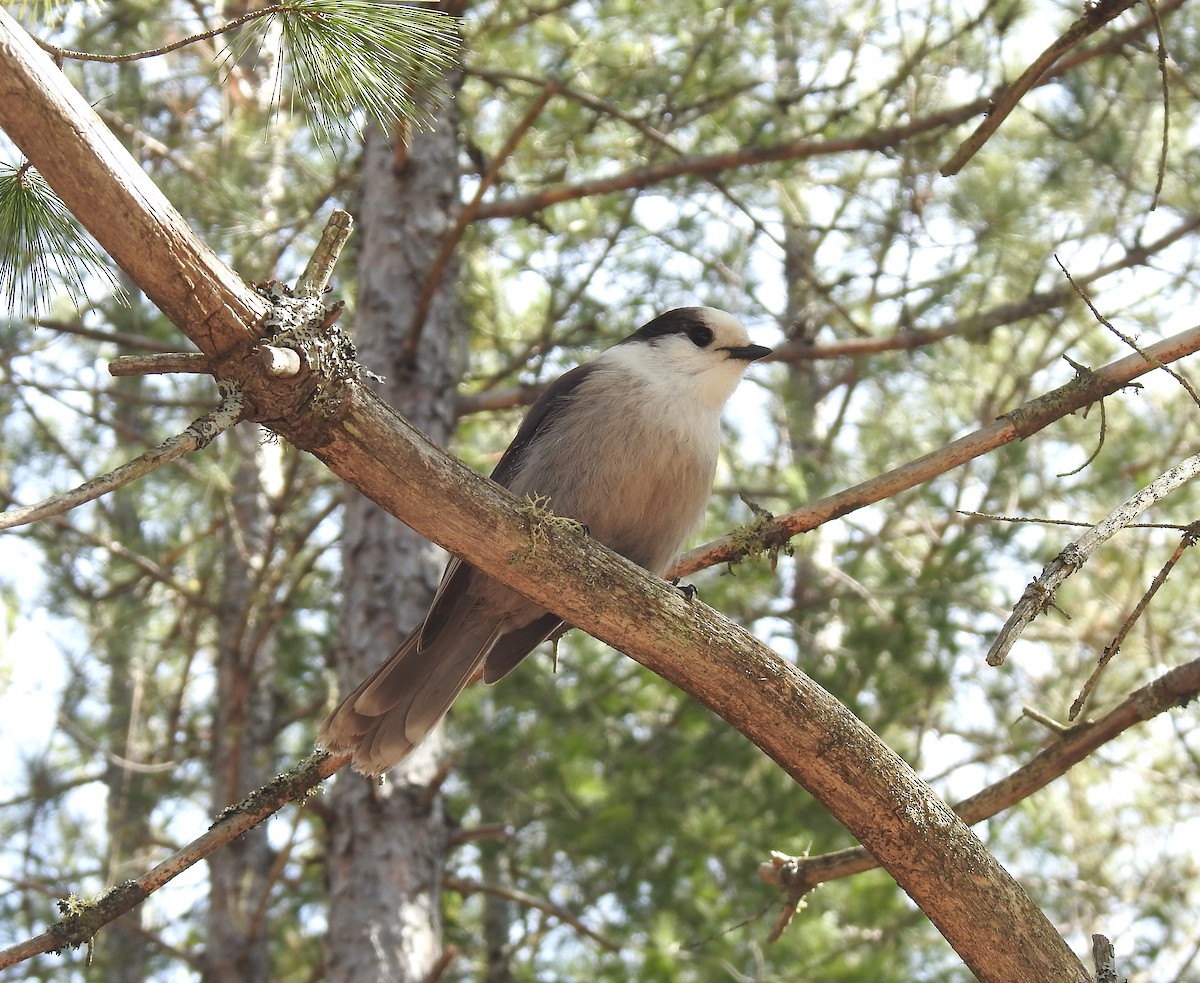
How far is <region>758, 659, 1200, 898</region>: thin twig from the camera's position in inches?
98.4

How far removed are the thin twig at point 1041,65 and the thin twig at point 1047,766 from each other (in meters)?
1.14

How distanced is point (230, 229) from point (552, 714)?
247 centimetres

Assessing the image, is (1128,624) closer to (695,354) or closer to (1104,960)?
(1104,960)

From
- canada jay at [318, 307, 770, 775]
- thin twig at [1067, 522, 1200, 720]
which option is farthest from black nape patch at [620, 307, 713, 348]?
thin twig at [1067, 522, 1200, 720]

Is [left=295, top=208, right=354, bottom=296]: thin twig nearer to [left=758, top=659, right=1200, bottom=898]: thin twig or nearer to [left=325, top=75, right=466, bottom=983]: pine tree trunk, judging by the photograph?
[left=758, top=659, right=1200, bottom=898]: thin twig

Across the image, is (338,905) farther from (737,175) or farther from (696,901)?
(737,175)

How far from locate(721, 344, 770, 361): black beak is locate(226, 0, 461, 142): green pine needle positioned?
4.81ft

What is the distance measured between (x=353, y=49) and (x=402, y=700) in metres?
1.61

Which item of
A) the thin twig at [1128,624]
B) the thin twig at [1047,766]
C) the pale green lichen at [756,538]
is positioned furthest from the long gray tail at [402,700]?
the thin twig at [1128,624]

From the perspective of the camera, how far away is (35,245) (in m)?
2.25

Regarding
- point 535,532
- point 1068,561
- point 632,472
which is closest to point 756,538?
point 632,472

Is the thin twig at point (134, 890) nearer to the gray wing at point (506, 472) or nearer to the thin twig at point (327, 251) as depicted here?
the gray wing at point (506, 472)

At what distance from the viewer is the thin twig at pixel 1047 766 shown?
2.50 metres

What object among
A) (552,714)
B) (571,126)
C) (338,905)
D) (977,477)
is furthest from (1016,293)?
(338,905)
